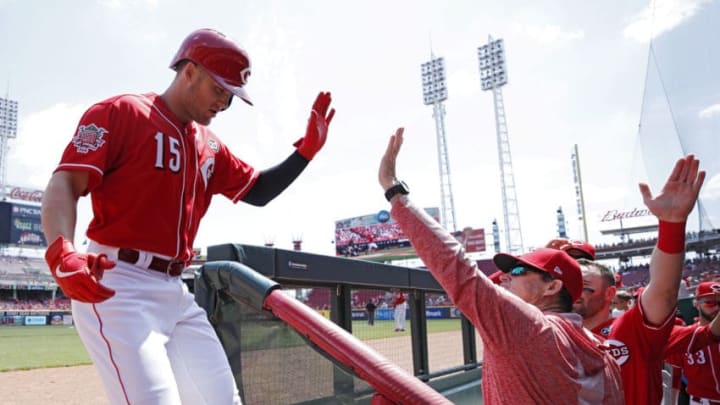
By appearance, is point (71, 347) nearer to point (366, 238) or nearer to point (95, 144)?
point (95, 144)

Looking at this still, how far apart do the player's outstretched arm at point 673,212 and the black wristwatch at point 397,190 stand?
1.07 metres

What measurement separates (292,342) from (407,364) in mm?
2450

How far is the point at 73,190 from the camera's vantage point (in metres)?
1.44

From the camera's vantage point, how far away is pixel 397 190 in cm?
148

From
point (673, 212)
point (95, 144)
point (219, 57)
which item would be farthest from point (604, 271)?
point (95, 144)

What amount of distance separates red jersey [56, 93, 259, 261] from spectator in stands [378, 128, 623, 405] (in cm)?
67

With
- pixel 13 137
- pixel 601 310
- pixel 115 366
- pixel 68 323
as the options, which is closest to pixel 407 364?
pixel 601 310

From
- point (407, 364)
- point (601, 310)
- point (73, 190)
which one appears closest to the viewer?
point (73, 190)

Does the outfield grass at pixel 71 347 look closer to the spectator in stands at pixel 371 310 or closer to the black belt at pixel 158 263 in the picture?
the spectator in stands at pixel 371 310

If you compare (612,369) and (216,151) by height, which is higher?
(216,151)

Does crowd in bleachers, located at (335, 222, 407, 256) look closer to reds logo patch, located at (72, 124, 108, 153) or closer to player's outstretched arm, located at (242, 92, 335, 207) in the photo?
player's outstretched arm, located at (242, 92, 335, 207)

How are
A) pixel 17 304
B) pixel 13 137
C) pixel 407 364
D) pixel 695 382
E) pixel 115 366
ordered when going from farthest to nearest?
pixel 13 137
pixel 17 304
pixel 695 382
pixel 407 364
pixel 115 366

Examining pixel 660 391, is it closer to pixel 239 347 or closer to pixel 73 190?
pixel 239 347

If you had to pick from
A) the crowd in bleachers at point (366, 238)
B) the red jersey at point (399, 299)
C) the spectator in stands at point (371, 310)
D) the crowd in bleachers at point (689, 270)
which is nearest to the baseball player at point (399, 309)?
the red jersey at point (399, 299)
